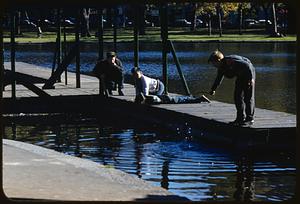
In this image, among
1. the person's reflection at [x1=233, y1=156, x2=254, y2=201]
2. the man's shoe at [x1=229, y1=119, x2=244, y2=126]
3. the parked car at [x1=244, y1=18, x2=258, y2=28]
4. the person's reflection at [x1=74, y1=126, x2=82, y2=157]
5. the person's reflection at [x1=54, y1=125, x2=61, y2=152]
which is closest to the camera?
the person's reflection at [x1=233, y1=156, x2=254, y2=201]

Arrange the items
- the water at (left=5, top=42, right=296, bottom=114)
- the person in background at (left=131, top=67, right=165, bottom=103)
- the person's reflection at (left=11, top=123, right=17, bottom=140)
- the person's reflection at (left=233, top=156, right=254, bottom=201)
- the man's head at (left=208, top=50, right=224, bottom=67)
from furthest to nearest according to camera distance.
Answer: the water at (left=5, top=42, right=296, bottom=114), the person in background at (left=131, top=67, right=165, bottom=103), the person's reflection at (left=11, top=123, right=17, bottom=140), the man's head at (left=208, top=50, right=224, bottom=67), the person's reflection at (left=233, top=156, right=254, bottom=201)

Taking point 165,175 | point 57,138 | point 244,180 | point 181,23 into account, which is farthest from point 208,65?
point 181,23

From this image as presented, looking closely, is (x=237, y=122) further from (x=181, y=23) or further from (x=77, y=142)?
(x=181, y=23)

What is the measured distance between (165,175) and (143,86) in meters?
7.20

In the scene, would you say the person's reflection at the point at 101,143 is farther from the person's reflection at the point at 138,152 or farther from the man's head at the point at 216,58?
the man's head at the point at 216,58

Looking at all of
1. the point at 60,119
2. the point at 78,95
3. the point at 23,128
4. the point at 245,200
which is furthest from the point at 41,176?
the point at 78,95

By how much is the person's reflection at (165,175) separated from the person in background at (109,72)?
813cm

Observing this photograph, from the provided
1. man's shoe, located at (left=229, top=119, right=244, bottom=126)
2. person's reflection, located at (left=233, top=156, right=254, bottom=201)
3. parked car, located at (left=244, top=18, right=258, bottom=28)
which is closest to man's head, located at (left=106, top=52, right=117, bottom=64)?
man's shoe, located at (left=229, top=119, right=244, bottom=126)

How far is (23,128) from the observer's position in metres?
18.9

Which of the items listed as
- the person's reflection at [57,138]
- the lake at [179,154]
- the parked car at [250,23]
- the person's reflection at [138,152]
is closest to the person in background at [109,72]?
the lake at [179,154]

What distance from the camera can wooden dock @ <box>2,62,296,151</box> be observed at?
15.3 meters

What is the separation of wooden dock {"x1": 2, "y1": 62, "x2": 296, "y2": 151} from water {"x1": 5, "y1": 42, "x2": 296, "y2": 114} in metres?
2.89

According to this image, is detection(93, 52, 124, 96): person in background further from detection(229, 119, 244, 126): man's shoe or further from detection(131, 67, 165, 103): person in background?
detection(229, 119, 244, 126): man's shoe

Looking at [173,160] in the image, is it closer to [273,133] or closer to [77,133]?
[273,133]
